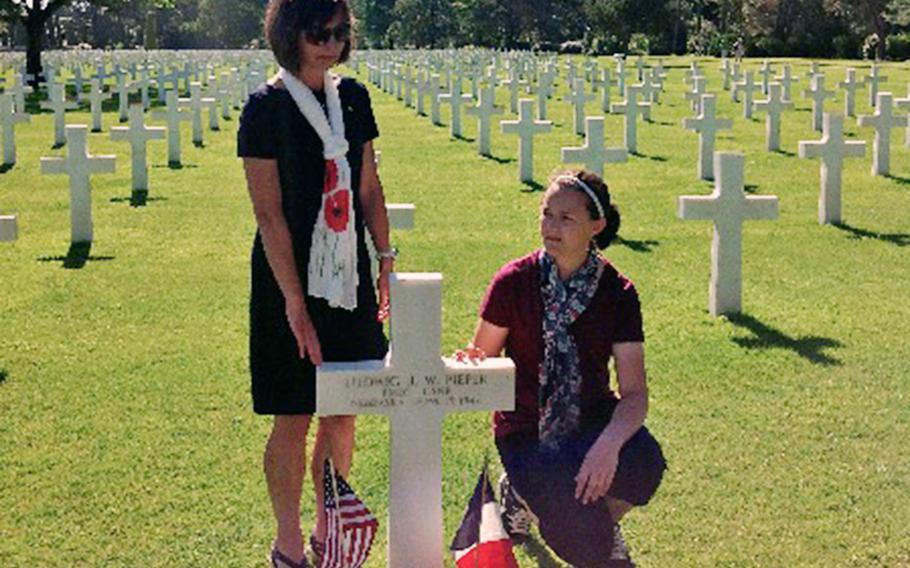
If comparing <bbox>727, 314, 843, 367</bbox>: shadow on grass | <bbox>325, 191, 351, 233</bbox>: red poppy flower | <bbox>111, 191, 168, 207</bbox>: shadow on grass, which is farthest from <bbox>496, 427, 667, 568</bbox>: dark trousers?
<bbox>111, 191, 168, 207</bbox>: shadow on grass

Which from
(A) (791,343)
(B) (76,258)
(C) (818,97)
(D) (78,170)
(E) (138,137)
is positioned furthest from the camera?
(C) (818,97)

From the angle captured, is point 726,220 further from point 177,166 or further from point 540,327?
point 177,166

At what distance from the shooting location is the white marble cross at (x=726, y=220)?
871cm

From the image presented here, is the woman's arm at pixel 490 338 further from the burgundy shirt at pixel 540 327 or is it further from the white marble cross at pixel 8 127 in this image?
the white marble cross at pixel 8 127

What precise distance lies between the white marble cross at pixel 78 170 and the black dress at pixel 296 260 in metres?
8.25

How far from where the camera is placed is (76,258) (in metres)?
11.4

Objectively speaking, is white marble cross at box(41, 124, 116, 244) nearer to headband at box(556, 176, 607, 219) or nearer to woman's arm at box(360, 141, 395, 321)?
woman's arm at box(360, 141, 395, 321)

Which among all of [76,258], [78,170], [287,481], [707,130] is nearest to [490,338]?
[287,481]

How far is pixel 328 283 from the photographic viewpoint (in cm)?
412

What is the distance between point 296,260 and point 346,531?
0.78 m

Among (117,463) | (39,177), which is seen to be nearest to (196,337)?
(117,463)

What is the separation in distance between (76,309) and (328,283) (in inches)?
219

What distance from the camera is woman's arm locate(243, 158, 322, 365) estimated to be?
4.05 m

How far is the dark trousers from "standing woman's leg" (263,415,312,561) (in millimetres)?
674
